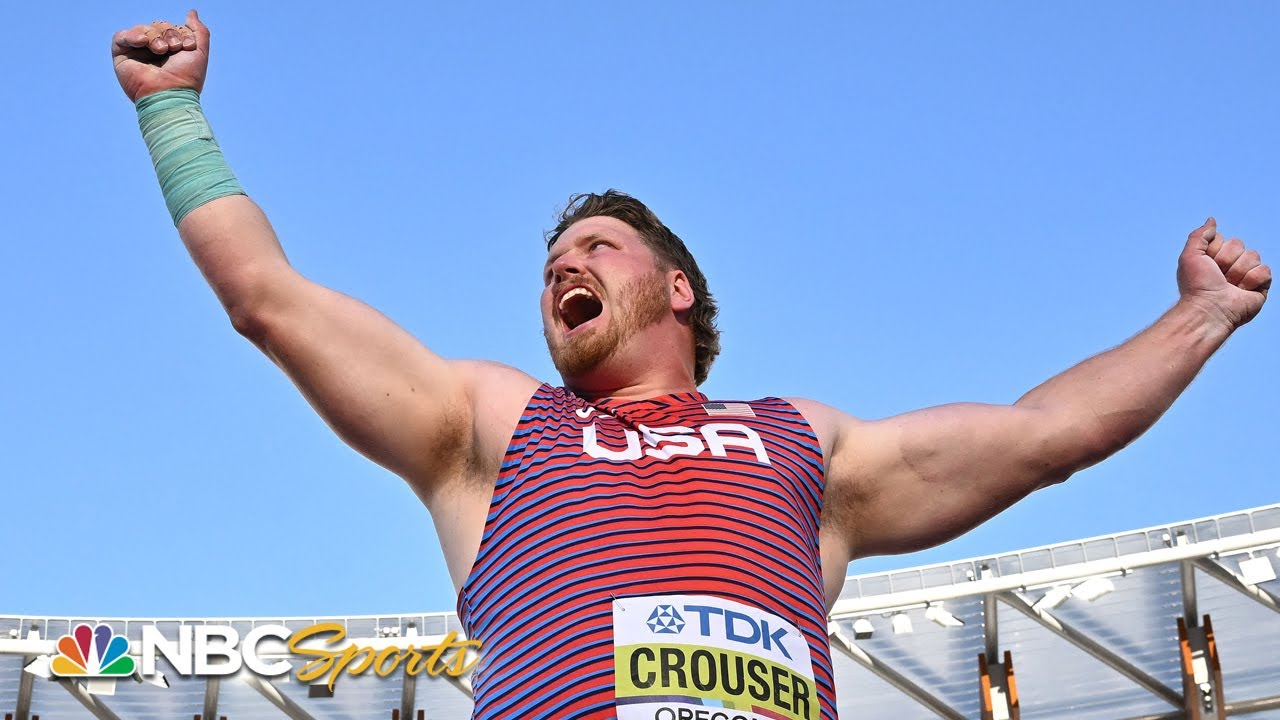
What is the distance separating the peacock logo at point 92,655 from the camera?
765 inches

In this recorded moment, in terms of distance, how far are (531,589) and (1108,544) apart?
58.5ft

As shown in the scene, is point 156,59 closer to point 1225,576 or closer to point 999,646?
point 1225,576

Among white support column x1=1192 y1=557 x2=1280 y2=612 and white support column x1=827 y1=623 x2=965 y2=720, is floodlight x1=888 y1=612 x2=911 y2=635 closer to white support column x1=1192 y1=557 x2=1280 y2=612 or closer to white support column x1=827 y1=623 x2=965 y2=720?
white support column x1=827 y1=623 x2=965 y2=720

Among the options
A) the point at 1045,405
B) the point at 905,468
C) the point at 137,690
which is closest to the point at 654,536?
the point at 905,468

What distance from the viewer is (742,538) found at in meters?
2.45

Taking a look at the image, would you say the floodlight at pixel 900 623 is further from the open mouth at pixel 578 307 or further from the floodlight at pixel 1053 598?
the open mouth at pixel 578 307

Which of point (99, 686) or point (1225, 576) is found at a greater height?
point (1225, 576)

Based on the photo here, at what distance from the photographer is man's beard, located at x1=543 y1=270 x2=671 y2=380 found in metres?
3.00

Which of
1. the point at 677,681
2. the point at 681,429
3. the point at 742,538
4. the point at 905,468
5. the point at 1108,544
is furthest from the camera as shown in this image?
the point at 1108,544

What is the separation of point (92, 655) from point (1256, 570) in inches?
580

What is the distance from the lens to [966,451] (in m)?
2.91

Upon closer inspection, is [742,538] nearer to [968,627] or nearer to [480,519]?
[480,519]

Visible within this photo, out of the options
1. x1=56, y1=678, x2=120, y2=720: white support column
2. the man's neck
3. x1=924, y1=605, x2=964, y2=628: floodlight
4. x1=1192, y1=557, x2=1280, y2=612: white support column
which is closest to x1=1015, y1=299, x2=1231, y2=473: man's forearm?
the man's neck

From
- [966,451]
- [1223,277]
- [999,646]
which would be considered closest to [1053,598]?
[999,646]
